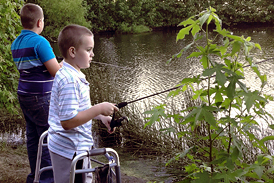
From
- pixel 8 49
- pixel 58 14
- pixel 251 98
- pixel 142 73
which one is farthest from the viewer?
pixel 58 14

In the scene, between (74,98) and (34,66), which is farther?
(34,66)

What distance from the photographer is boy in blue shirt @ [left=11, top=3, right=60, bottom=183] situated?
7.59ft

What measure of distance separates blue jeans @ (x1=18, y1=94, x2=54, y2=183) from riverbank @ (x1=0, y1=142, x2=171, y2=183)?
77cm

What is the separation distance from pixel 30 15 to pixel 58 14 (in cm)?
2279

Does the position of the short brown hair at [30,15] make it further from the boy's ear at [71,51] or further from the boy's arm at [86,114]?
the boy's arm at [86,114]

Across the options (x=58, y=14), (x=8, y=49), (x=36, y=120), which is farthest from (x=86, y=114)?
(x=58, y=14)

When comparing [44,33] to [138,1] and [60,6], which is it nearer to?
[60,6]

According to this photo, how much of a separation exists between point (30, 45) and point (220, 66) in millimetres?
1473

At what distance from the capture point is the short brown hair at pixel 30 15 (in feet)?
7.63

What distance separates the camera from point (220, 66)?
147cm

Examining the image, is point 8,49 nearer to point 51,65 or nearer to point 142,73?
point 51,65

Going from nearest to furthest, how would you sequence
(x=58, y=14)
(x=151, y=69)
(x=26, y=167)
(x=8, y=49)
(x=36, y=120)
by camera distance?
(x=36, y=120)
(x=26, y=167)
(x=8, y=49)
(x=151, y=69)
(x=58, y=14)

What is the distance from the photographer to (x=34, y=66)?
235 cm

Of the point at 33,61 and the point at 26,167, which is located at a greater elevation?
the point at 33,61
